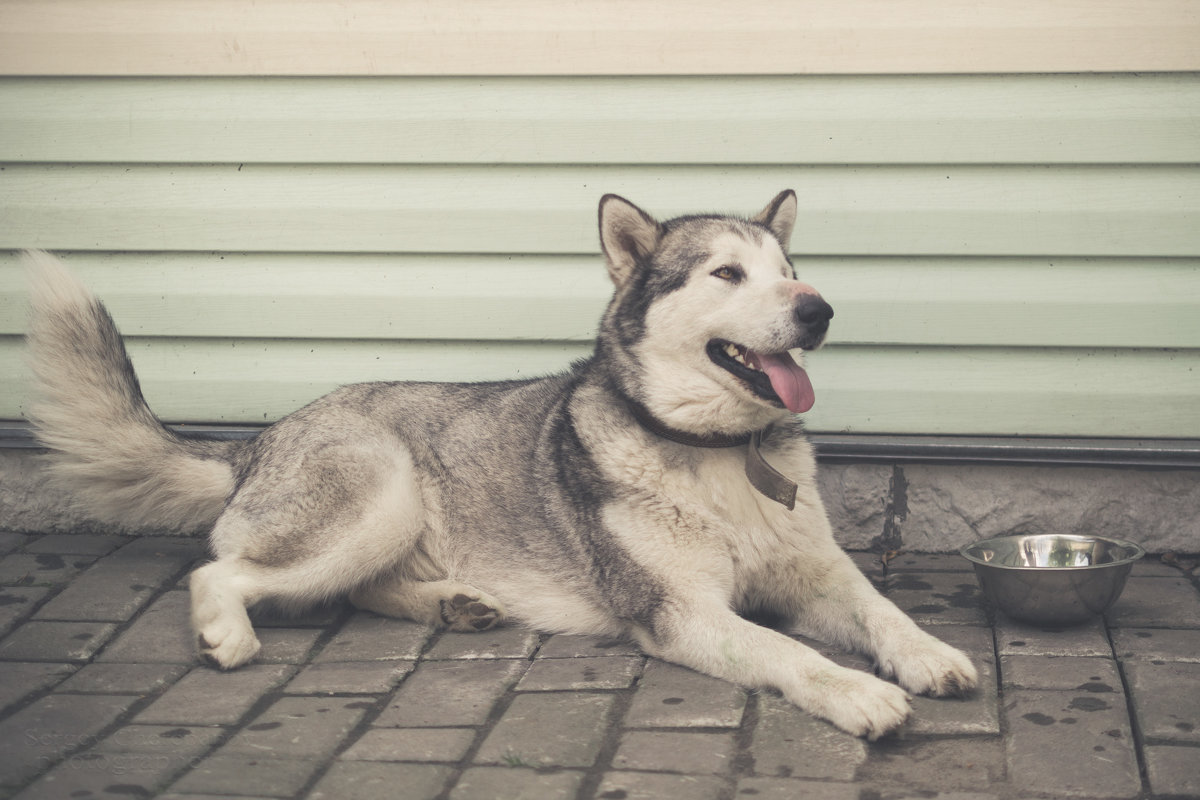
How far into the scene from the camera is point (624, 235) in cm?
402

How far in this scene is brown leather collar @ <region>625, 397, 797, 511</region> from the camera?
12.1 feet

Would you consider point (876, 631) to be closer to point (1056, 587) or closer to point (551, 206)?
point (1056, 587)

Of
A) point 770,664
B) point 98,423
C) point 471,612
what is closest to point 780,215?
point 770,664

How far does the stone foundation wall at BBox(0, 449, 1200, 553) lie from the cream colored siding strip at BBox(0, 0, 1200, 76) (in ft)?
5.27

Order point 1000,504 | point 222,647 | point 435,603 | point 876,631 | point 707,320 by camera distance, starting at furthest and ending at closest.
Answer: point 1000,504, point 435,603, point 707,320, point 222,647, point 876,631

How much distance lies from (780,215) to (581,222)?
0.98 metres

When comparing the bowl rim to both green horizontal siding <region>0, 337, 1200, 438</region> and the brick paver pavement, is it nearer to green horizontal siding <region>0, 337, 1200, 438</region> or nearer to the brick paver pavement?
the brick paver pavement

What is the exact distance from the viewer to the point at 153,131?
→ 15.9ft

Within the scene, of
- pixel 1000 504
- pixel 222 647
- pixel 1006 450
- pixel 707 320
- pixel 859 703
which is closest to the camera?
pixel 859 703

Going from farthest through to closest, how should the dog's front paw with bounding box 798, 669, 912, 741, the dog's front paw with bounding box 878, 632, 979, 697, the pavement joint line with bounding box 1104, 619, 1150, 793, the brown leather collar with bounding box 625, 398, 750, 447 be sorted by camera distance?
the brown leather collar with bounding box 625, 398, 750, 447 < the dog's front paw with bounding box 878, 632, 979, 697 < the dog's front paw with bounding box 798, 669, 912, 741 < the pavement joint line with bounding box 1104, 619, 1150, 793

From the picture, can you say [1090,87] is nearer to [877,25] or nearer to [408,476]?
[877,25]

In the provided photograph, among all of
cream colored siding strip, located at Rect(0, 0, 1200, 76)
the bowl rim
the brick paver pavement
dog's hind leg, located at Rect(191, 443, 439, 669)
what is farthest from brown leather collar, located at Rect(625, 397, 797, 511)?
cream colored siding strip, located at Rect(0, 0, 1200, 76)

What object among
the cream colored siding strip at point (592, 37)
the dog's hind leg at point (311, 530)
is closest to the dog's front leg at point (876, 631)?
the dog's hind leg at point (311, 530)

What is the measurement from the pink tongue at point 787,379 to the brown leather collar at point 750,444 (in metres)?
0.20
